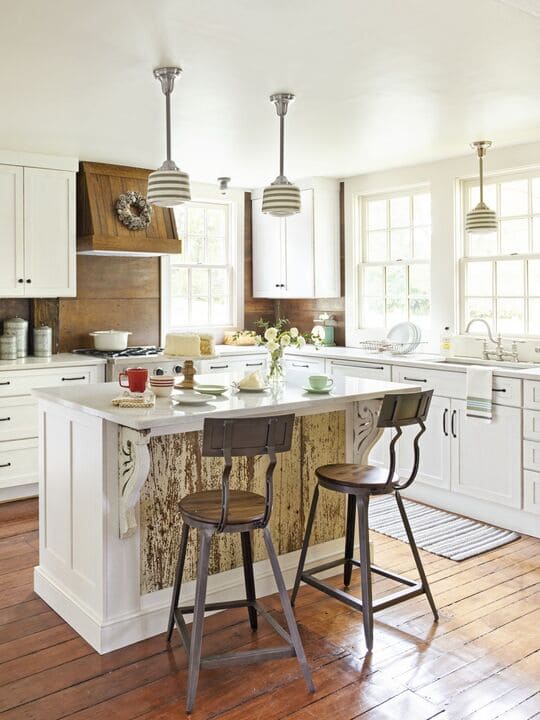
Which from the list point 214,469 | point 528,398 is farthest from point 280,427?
point 528,398

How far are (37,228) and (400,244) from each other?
10.0ft

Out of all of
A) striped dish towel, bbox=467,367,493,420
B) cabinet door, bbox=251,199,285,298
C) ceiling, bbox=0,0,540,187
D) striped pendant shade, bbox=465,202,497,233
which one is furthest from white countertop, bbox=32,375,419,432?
cabinet door, bbox=251,199,285,298

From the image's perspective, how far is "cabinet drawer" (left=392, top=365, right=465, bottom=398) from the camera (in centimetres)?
477

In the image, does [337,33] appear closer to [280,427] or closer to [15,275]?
[280,427]

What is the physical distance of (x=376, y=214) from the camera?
20.7 ft

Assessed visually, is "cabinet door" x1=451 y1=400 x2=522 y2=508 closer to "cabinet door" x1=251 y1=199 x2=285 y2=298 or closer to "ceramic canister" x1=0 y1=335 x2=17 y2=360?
"cabinet door" x1=251 y1=199 x2=285 y2=298

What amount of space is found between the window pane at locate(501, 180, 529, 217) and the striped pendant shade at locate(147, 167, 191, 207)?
9.58ft

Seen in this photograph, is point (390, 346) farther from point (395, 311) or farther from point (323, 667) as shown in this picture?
point (323, 667)

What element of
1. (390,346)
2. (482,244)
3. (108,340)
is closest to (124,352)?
(108,340)

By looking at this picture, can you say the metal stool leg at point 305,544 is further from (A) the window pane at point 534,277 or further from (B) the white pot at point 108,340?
(B) the white pot at point 108,340

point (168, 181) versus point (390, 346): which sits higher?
point (168, 181)

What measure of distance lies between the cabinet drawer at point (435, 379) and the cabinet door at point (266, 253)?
6.22 ft

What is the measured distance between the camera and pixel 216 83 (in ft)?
11.5

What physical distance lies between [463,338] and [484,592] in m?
2.42
